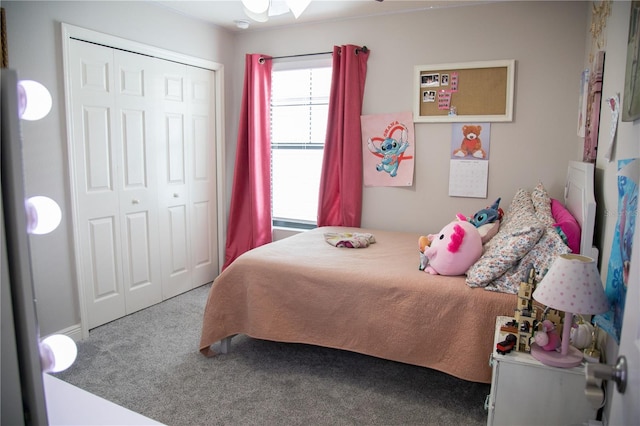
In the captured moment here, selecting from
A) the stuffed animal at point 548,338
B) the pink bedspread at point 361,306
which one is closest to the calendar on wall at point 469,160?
the pink bedspread at point 361,306

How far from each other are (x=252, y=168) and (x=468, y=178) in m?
1.96

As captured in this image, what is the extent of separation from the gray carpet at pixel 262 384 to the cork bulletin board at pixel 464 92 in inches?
76.3

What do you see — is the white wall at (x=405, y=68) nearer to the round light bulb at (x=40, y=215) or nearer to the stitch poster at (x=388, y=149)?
the stitch poster at (x=388, y=149)

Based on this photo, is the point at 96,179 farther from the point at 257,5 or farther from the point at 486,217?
the point at 486,217

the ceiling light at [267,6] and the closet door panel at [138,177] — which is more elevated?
the ceiling light at [267,6]

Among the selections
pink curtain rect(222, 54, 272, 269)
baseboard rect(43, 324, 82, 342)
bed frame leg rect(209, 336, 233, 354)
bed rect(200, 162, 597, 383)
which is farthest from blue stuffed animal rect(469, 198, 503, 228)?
baseboard rect(43, 324, 82, 342)

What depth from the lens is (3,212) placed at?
21.7 inches

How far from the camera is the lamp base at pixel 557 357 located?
1465 millimetres

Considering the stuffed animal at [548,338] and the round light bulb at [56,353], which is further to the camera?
the stuffed animal at [548,338]

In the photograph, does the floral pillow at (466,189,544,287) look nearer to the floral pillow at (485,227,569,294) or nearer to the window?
the floral pillow at (485,227,569,294)

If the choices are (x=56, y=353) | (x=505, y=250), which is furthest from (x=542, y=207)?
(x=56, y=353)

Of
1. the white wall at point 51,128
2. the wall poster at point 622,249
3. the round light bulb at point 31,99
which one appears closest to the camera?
the round light bulb at point 31,99

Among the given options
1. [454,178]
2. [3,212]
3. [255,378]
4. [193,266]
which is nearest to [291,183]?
[193,266]

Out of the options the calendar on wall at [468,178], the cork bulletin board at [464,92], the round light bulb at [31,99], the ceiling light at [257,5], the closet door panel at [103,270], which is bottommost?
the closet door panel at [103,270]
